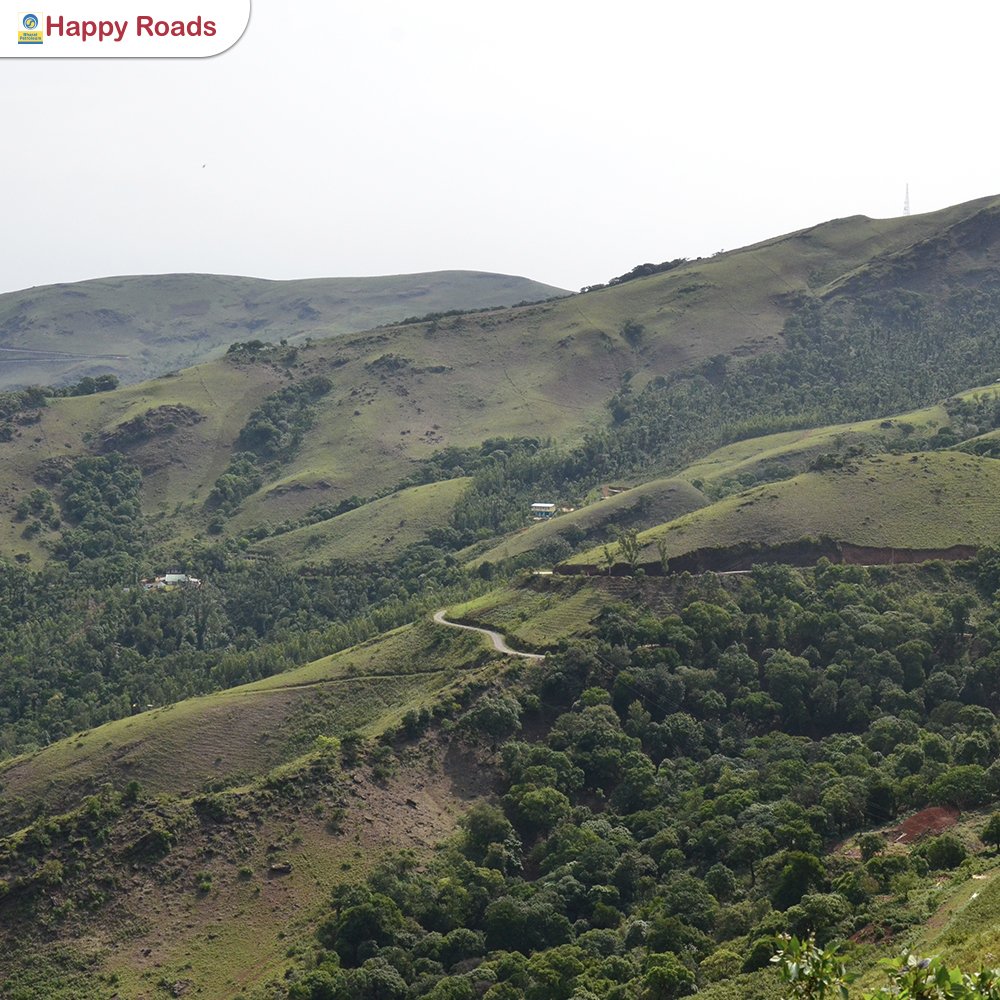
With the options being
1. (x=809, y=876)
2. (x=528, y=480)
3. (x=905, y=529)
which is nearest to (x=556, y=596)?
(x=905, y=529)

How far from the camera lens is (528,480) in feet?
627

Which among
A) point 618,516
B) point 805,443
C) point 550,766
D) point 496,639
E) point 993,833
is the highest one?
point 805,443

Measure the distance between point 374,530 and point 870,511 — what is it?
7505 centimetres

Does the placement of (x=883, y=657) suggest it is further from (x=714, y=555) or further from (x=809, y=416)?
(x=809, y=416)

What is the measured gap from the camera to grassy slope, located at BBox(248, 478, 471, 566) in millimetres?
167250

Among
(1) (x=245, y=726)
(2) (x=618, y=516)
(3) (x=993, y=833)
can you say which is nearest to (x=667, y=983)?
(3) (x=993, y=833)

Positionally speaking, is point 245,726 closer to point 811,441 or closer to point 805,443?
point 805,443

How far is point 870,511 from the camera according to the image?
389 feet

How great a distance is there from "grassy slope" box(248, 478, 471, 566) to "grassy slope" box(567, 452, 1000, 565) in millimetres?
49981

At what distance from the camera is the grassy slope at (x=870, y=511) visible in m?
114

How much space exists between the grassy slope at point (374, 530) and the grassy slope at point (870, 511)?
164 feet

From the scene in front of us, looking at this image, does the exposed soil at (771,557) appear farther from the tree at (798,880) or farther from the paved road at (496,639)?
the tree at (798,880)

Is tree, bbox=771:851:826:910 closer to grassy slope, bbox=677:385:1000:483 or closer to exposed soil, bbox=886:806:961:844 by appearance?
exposed soil, bbox=886:806:961:844

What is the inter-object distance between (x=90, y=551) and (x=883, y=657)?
127 meters
